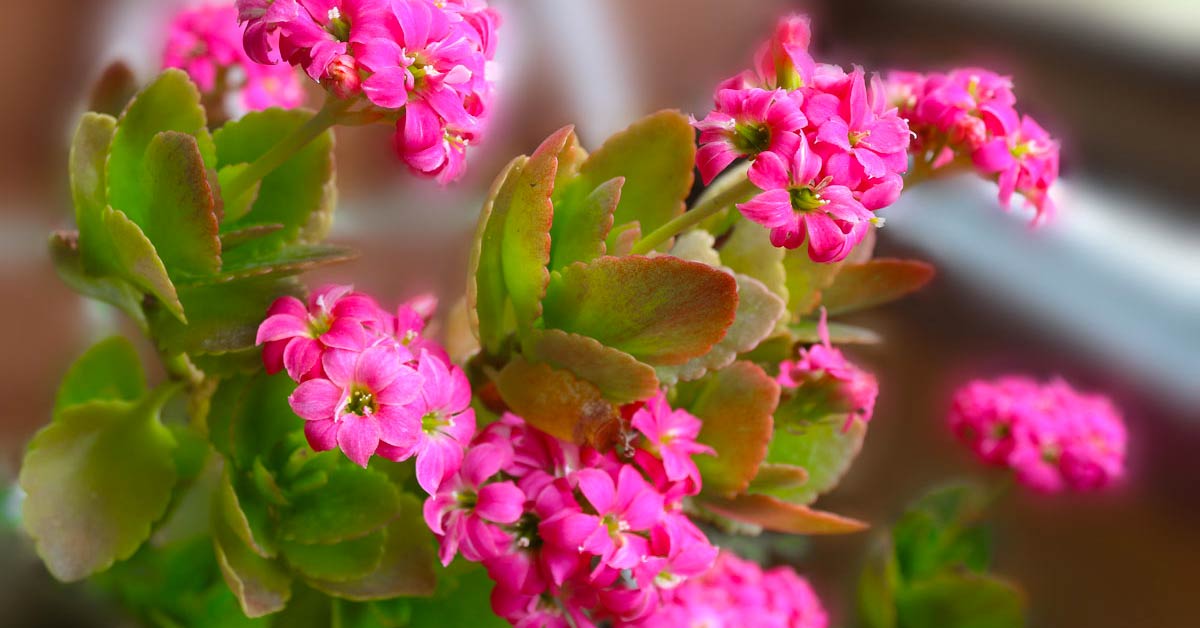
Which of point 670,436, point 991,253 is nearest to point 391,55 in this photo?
point 670,436

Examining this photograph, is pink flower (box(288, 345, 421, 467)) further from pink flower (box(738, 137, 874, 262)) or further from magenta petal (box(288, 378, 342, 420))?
pink flower (box(738, 137, 874, 262))

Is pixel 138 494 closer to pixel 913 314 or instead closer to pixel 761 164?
pixel 761 164

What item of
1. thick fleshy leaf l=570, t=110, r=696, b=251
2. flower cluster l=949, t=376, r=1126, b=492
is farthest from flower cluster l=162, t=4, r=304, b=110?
flower cluster l=949, t=376, r=1126, b=492

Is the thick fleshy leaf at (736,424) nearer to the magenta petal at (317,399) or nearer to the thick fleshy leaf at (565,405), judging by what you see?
the thick fleshy leaf at (565,405)

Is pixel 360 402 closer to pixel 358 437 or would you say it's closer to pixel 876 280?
pixel 358 437

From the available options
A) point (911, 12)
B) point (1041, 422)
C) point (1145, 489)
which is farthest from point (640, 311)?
point (911, 12)
